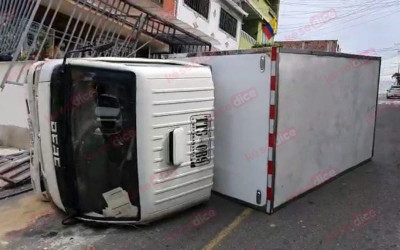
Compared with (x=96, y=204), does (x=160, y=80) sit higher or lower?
higher

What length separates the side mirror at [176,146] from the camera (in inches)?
138

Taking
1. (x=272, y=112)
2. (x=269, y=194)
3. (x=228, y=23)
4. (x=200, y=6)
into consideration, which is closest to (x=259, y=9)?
(x=228, y=23)

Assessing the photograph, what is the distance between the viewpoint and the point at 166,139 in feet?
11.5

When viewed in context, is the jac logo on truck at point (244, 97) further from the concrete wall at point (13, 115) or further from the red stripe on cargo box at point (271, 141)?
the concrete wall at point (13, 115)

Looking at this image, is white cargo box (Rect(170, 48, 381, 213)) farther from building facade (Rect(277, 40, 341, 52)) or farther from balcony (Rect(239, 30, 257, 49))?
building facade (Rect(277, 40, 341, 52))

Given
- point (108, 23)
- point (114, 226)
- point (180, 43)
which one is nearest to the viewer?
point (114, 226)

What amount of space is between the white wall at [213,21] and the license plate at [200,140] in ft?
33.1

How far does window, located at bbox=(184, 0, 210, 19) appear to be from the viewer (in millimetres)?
14547

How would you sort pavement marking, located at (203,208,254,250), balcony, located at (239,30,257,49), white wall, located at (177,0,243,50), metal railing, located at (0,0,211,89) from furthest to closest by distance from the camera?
balcony, located at (239,30,257,49) → white wall, located at (177,0,243,50) → metal railing, located at (0,0,211,89) → pavement marking, located at (203,208,254,250)

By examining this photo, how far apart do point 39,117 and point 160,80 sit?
1395mm

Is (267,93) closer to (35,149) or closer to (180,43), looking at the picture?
(35,149)

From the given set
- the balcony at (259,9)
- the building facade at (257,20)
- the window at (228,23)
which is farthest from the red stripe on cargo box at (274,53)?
the balcony at (259,9)

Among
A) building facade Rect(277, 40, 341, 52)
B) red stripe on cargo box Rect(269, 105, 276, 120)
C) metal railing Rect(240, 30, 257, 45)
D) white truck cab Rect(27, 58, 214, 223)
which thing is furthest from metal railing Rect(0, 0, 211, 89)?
building facade Rect(277, 40, 341, 52)

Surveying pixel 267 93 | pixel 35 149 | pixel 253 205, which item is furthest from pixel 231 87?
pixel 35 149
